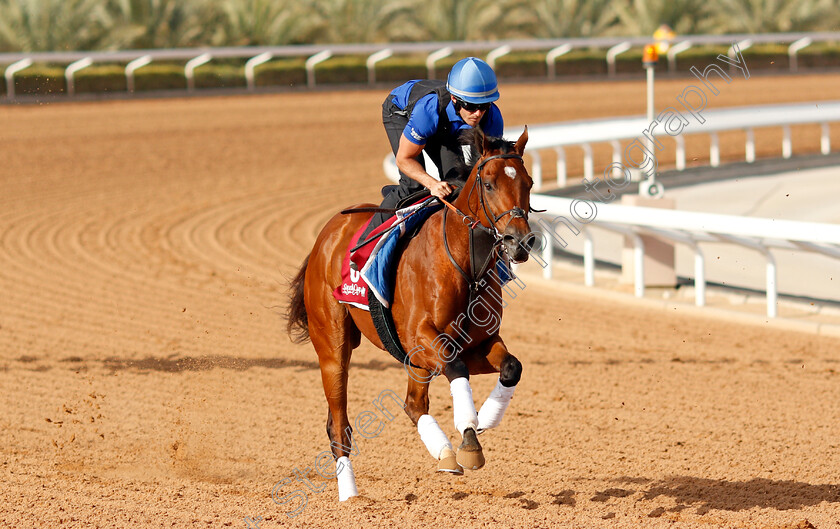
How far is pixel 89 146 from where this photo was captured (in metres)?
16.8

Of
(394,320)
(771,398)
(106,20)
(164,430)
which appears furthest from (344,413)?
(106,20)

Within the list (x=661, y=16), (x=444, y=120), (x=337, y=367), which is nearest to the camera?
(x=444, y=120)

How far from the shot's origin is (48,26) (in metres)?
23.5

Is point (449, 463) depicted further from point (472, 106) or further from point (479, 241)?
point (472, 106)

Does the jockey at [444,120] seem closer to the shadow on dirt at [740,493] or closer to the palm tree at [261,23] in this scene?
the shadow on dirt at [740,493]

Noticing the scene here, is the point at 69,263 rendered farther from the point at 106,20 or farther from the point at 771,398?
the point at 106,20

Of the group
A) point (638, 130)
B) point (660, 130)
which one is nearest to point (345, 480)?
point (638, 130)

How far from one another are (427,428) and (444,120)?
1396 mm

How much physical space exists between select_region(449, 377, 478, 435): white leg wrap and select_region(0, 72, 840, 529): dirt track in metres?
0.49

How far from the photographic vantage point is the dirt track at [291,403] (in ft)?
15.7

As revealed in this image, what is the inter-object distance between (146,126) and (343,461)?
14.5 m

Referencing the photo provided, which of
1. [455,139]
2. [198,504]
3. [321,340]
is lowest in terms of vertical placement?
[198,504]

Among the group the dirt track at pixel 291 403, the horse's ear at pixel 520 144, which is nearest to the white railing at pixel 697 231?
the dirt track at pixel 291 403

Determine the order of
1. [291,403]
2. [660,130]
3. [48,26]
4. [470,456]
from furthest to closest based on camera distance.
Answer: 1. [48,26]
2. [660,130]
3. [291,403]
4. [470,456]
